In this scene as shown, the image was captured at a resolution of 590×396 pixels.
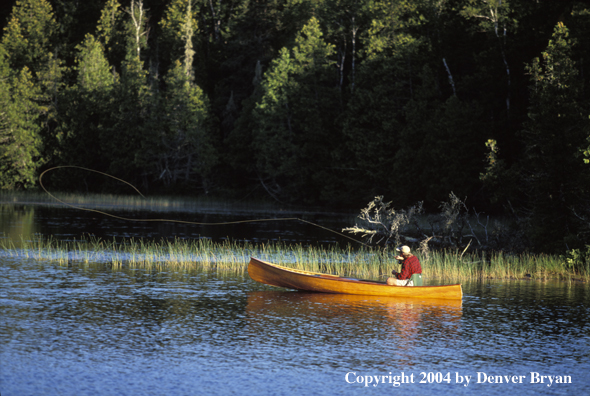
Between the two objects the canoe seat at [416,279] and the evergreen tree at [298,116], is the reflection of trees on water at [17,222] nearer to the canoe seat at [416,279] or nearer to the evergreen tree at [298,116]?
the canoe seat at [416,279]

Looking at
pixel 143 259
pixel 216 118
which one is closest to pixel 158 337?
pixel 143 259

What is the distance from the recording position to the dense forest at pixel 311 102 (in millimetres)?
32812

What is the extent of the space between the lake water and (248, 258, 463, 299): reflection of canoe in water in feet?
0.91

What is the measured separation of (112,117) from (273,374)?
63.1 metres

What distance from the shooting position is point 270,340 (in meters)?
13.1

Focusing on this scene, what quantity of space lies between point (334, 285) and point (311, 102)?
43.0 m

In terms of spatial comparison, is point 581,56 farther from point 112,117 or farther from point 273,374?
point 112,117

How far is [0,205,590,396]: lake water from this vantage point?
10578 mm

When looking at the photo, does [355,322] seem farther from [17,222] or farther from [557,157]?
[17,222]

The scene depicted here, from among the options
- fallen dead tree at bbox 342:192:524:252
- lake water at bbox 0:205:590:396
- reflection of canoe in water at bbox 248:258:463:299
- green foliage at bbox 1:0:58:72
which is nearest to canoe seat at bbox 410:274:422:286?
reflection of canoe in water at bbox 248:258:463:299

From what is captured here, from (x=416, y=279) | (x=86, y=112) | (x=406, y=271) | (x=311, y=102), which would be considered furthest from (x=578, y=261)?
(x=86, y=112)

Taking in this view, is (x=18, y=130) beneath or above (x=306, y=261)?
above

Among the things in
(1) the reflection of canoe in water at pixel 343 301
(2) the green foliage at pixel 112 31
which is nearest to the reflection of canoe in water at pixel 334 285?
(1) the reflection of canoe in water at pixel 343 301

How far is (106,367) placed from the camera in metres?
11.0
